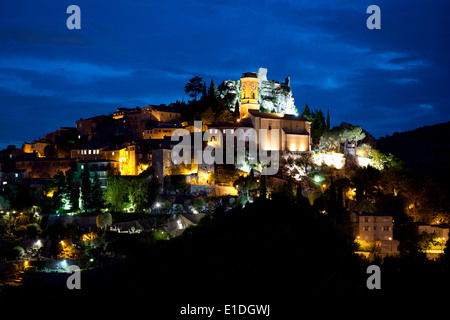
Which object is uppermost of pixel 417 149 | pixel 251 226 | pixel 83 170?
pixel 417 149

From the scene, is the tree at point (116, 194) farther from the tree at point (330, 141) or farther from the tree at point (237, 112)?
the tree at point (330, 141)

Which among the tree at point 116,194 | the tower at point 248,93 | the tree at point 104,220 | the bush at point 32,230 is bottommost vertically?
the bush at point 32,230

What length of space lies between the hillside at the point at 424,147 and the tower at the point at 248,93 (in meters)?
23.0

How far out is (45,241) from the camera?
144 feet

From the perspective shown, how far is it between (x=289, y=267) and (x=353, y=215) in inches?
270

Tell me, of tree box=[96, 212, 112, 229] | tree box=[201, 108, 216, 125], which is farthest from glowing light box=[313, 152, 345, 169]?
tree box=[96, 212, 112, 229]

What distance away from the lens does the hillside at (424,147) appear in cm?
7816

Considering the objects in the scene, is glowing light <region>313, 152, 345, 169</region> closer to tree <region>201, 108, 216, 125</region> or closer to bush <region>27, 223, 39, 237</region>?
tree <region>201, 108, 216, 125</region>

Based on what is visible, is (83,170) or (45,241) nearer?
(45,241)

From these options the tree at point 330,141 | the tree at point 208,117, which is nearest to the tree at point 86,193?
the tree at point 208,117

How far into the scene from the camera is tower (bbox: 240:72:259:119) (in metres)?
59.6

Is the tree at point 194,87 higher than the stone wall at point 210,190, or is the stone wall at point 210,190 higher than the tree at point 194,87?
the tree at point 194,87
